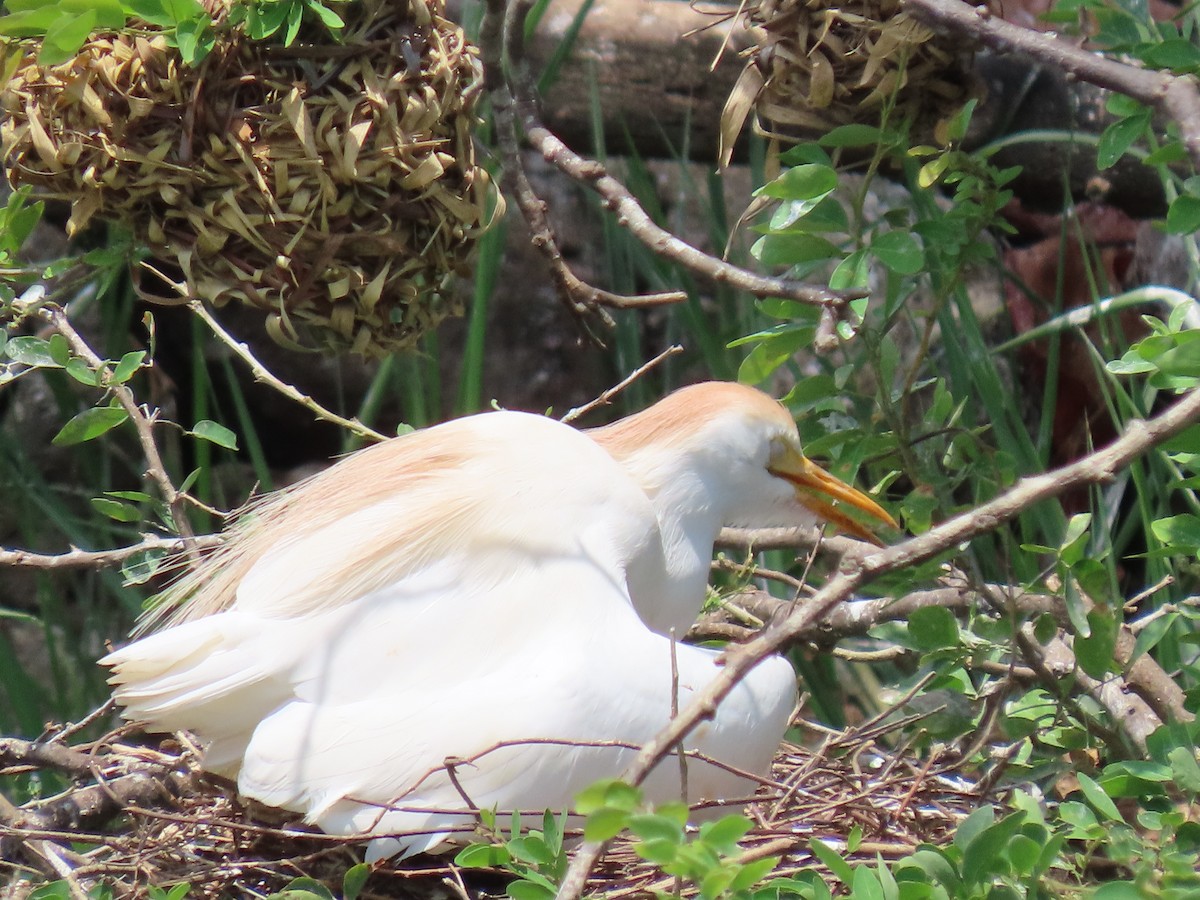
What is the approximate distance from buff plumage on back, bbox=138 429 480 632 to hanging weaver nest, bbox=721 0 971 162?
44 cm

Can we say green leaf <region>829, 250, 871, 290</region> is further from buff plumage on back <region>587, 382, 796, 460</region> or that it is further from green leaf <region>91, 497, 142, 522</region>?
green leaf <region>91, 497, 142, 522</region>

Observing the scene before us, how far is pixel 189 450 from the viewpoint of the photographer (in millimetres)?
3191

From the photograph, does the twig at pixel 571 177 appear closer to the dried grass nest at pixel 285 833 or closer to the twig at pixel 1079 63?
the twig at pixel 1079 63

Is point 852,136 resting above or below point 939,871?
above

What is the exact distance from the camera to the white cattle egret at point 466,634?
3.67 ft

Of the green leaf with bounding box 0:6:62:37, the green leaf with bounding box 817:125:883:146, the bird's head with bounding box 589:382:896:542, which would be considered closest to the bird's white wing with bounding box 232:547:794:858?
the bird's head with bounding box 589:382:896:542

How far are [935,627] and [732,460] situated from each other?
0.33 metres

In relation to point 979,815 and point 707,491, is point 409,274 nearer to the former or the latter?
point 707,491

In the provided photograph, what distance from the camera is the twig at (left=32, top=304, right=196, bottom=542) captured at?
1416 millimetres

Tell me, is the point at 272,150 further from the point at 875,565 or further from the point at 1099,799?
the point at 1099,799

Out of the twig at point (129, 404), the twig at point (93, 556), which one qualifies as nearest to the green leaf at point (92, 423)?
the twig at point (129, 404)

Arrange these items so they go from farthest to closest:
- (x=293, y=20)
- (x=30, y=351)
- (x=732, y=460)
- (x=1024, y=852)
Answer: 1. (x=732, y=460)
2. (x=30, y=351)
3. (x=293, y=20)
4. (x=1024, y=852)

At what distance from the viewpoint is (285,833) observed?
1.14 meters

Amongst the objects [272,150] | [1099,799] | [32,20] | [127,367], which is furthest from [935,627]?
[32,20]
